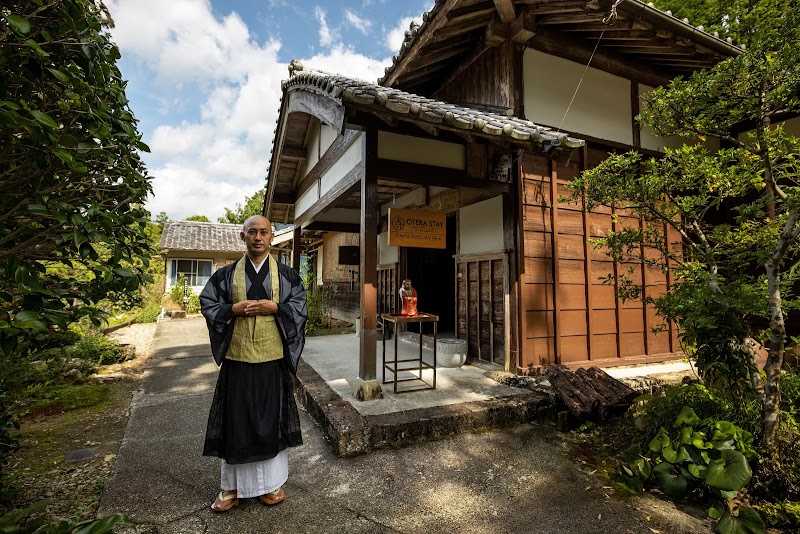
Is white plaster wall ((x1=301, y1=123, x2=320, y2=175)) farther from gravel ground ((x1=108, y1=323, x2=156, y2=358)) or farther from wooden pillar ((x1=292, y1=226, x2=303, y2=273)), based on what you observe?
gravel ground ((x1=108, y1=323, x2=156, y2=358))

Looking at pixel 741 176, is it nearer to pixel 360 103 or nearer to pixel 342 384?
pixel 360 103

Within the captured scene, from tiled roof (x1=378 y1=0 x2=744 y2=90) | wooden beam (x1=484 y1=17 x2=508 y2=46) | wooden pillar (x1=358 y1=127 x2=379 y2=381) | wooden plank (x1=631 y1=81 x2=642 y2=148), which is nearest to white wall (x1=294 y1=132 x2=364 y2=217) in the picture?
wooden pillar (x1=358 y1=127 x2=379 y2=381)

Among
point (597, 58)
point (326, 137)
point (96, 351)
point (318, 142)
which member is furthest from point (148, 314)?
point (597, 58)

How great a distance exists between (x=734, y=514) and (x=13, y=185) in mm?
4788

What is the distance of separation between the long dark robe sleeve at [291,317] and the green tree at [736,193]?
9.98 feet

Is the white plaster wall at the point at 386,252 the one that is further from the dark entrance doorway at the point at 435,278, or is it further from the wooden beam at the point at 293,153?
the wooden beam at the point at 293,153

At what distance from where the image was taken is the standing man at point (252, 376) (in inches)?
109

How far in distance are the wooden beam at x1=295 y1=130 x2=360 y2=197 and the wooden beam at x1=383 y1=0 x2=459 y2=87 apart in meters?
1.73

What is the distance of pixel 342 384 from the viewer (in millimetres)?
5008

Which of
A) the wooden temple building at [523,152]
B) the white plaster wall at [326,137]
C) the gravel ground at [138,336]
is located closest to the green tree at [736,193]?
the wooden temple building at [523,152]

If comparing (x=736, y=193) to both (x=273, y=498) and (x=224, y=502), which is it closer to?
(x=273, y=498)

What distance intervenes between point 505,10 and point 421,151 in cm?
239

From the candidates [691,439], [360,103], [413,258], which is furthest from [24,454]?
[413,258]

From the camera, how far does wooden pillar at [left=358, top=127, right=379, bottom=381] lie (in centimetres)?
450
